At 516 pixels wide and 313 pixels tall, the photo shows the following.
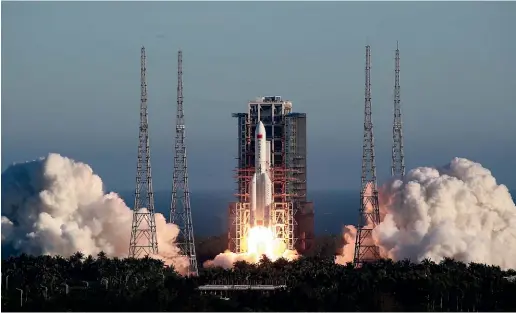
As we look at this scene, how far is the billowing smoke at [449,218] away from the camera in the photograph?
8531cm

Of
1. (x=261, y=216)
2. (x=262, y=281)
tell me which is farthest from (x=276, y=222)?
(x=262, y=281)

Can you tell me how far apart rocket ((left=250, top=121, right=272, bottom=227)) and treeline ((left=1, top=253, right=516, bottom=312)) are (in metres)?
4.42

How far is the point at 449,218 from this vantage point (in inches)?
3396

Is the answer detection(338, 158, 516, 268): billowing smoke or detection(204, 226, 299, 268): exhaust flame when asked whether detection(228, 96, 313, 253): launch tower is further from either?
detection(338, 158, 516, 268): billowing smoke

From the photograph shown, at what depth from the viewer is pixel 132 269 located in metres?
81.1

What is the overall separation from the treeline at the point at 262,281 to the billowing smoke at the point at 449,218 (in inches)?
89.3

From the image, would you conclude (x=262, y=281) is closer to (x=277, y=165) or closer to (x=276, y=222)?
(x=276, y=222)

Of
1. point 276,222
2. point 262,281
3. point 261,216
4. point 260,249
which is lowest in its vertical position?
point 262,281

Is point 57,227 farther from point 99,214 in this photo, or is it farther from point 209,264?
point 209,264

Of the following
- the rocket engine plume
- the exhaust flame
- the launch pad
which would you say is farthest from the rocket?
the launch pad

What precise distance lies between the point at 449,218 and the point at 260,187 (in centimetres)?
1036

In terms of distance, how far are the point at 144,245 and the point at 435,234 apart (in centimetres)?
1571

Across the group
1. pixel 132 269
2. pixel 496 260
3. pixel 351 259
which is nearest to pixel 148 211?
pixel 132 269

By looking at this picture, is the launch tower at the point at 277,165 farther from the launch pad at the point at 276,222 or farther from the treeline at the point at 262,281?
the treeline at the point at 262,281
